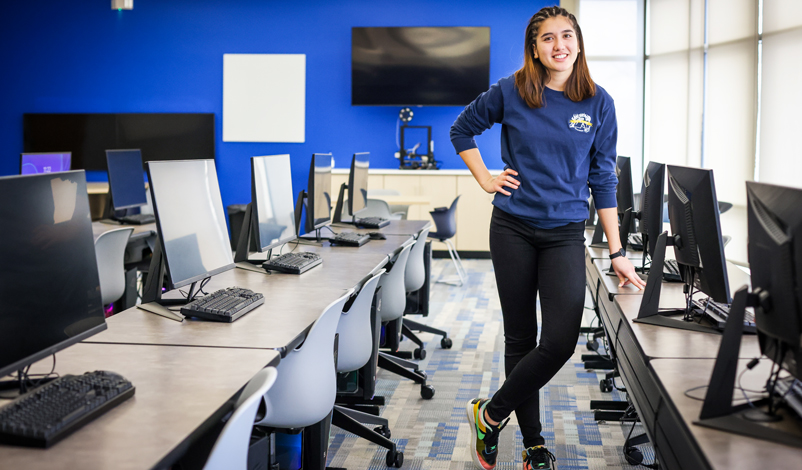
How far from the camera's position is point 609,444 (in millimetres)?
2764

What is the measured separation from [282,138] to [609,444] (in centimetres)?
619

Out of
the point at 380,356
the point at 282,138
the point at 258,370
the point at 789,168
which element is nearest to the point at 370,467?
the point at 380,356

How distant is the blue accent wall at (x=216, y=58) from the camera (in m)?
7.90

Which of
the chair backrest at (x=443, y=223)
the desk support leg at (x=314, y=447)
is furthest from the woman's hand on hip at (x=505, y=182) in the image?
the chair backrest at (x=443, y=223)

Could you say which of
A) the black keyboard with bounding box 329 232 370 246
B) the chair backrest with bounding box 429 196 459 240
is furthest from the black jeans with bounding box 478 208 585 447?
the chair backrest with bounding box 429 196 459 240

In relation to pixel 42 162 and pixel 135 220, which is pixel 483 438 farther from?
pixel 42 162

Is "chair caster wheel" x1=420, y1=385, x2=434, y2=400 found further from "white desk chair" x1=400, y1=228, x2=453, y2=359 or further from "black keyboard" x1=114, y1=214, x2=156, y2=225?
"black keyboard" x1=114, y1=214, x2=156, y2=225

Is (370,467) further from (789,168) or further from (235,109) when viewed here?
(235,109)

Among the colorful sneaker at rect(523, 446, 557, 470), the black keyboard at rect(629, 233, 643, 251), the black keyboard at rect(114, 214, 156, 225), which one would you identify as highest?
the black keyboard at rect(114, 214, 156, 225)

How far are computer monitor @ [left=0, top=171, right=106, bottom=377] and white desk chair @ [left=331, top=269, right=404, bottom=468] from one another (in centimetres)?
105

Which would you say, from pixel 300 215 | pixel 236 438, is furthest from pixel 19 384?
pixel 300 215

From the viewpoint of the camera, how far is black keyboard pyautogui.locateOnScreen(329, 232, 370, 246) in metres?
3.65

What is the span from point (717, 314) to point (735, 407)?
684 mm

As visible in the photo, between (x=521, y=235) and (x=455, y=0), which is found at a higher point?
(x=455, y=0)
